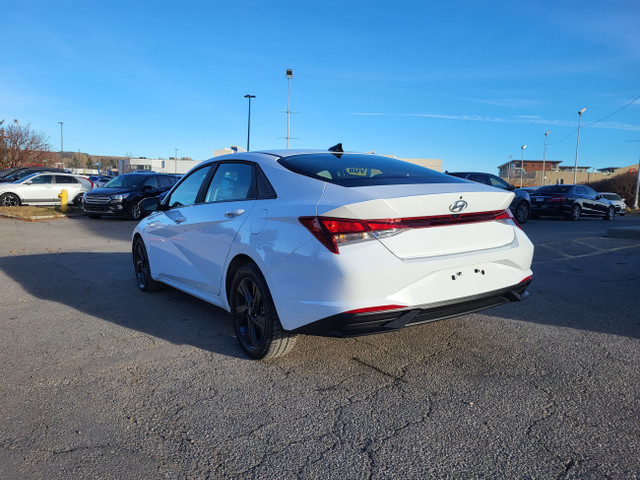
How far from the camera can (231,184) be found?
423 cm

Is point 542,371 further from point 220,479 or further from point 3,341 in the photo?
point 3,341

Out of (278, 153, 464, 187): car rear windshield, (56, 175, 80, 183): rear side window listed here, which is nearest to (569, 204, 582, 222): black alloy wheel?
(278, 153, 464, 187): car rear windshield

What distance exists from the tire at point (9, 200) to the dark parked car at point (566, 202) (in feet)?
65.7

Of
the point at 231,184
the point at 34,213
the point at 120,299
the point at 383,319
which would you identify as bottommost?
the point at 120,299

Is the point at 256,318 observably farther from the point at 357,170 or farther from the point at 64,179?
the point at 64,179

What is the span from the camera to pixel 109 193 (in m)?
15.9

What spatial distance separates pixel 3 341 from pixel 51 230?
977 cm

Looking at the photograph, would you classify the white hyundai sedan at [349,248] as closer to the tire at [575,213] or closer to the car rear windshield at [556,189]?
the tire at [575,213]

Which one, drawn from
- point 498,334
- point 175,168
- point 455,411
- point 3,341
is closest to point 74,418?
point 3,341

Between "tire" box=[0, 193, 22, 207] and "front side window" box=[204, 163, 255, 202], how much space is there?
18.0 metres

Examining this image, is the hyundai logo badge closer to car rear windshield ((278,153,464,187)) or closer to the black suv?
car rear windshield ((278,153,464,187))

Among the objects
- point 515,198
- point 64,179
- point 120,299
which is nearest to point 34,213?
point 64,179

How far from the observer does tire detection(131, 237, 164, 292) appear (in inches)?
228

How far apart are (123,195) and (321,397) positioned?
14560 millimetres
